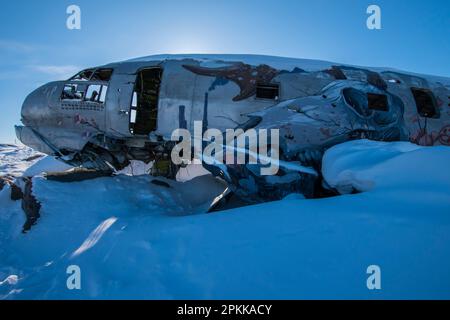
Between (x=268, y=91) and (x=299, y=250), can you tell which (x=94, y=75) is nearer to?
(x=268, y=91)

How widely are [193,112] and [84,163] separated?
12.3 feet

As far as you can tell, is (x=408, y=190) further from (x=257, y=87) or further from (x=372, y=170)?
(x=257, y=87)

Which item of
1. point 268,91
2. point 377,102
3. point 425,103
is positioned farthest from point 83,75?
point 425,103

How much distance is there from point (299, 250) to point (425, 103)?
289 inches

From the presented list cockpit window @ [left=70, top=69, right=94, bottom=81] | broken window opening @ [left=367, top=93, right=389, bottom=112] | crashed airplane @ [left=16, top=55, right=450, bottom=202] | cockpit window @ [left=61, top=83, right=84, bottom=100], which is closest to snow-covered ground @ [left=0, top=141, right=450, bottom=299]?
crashed airplane @ [left=16, top=55, right=450, bottom=202]

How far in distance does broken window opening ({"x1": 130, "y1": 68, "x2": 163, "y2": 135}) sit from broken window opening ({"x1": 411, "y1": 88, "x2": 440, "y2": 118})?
6930 millimetres

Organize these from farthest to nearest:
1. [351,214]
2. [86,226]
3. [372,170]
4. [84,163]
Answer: [84,163], [86,226], [372,170], [351,214]

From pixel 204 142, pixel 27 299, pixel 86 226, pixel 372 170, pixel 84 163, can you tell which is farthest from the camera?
pixel 84 163

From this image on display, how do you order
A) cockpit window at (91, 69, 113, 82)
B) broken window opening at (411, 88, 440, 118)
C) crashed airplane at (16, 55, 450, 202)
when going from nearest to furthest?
crashed airplane at (16, 55, 450, 202)
broken window opening at (411, 88, 440, 118)
cockpit window at (91, 69, 113, 82)

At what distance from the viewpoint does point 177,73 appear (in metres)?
6.61

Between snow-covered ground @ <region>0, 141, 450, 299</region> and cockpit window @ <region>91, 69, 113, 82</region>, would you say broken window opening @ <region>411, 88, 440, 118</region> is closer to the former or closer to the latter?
snow-covered ground @ <region>0, 141, 450, 299</region>

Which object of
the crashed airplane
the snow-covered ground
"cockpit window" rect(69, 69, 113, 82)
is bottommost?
the snow-covered ground

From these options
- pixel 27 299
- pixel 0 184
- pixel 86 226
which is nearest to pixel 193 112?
pixel 86 226

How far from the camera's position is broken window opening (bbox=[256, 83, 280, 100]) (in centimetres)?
646
